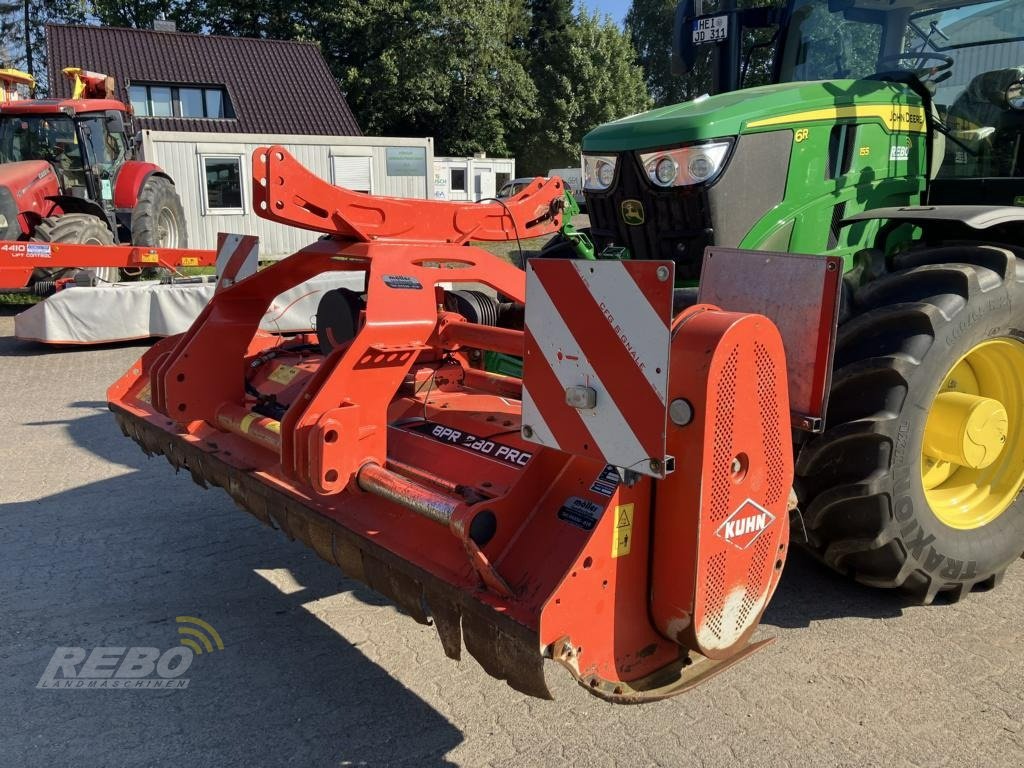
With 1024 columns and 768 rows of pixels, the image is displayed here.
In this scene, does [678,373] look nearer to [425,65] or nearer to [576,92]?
[425,65]

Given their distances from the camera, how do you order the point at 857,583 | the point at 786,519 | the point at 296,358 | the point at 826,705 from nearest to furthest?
the point at 786,519 → the point at 826,705 → the point at 857,583 → the point at 296,358

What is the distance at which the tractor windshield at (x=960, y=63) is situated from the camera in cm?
421

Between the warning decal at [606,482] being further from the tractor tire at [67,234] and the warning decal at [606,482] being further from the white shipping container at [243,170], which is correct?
the white shipping container at [243,170]

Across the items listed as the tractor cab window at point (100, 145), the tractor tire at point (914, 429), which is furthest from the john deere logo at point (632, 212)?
the tractor cab window at point (100, 145)

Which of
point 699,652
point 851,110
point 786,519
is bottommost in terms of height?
point 699,652

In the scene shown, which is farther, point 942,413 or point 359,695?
point 942,413

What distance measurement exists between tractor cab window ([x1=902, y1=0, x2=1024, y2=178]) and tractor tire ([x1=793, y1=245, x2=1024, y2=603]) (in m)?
1.23

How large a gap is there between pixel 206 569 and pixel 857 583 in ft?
9.38

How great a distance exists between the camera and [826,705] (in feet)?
9.36

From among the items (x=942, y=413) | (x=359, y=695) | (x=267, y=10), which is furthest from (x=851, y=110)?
(x=267, y=10)

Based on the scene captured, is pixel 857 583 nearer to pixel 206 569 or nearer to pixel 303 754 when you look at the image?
pixel 303 754

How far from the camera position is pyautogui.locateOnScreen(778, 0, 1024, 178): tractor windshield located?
4211 mm

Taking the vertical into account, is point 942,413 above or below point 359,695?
above

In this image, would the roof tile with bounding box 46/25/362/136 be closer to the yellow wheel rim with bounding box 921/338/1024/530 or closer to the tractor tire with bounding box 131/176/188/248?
the tractor tire with bounding box 131/176/188/248
